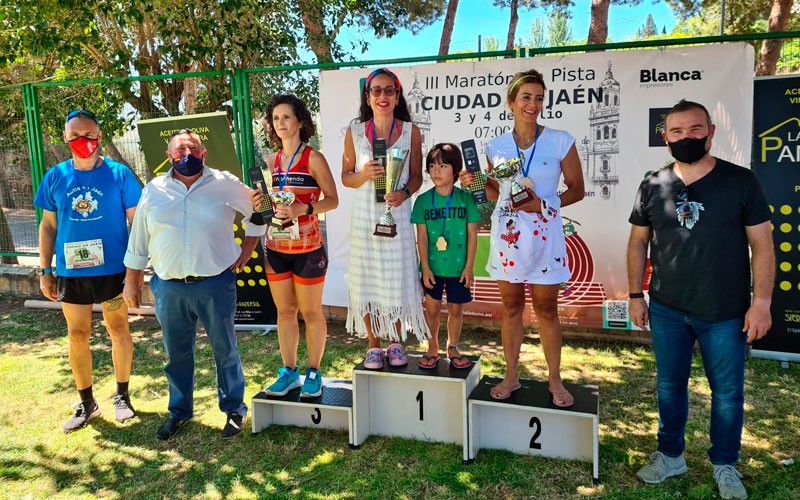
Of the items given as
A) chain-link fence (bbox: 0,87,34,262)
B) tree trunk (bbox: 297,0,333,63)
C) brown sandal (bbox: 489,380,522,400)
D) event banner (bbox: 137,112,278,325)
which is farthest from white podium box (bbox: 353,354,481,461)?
tree trunk (bbox: 297,0,333,63)

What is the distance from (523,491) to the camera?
9.94 ft

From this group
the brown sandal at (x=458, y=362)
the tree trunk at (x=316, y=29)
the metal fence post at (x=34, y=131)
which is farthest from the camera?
the tree trunk at (x=316, y=29)

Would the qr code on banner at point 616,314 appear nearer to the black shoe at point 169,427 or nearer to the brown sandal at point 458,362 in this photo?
the brown sandal at point 458,362

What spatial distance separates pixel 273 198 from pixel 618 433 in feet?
8.48

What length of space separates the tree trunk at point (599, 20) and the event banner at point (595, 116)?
4.35 meters

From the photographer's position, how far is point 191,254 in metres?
3.44

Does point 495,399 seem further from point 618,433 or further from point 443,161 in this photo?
point 443,161

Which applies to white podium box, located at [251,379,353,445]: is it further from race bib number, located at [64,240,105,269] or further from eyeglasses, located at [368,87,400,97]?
eyeglasses, located at [368,87,400,97]

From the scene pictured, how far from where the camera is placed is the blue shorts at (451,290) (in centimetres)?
346

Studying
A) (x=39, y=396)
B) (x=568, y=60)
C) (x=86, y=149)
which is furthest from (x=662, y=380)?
(x=39, y=396)

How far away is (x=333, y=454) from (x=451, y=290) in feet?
4.01

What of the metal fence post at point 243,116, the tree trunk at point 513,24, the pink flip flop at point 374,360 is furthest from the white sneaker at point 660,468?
the tree trunk at point 513,24

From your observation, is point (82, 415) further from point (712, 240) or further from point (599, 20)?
point (599, 20)

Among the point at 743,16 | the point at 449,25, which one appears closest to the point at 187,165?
the point at 449,25
